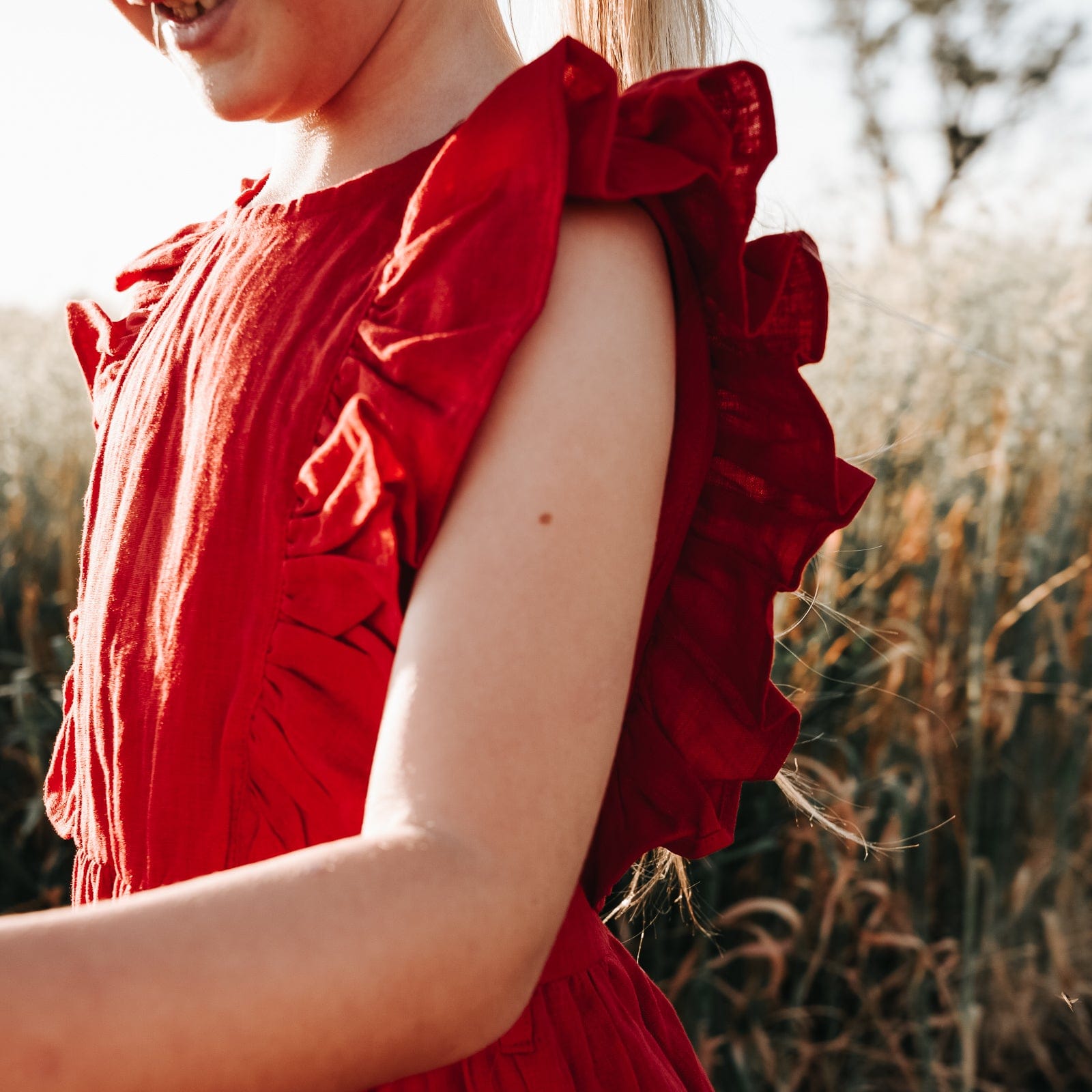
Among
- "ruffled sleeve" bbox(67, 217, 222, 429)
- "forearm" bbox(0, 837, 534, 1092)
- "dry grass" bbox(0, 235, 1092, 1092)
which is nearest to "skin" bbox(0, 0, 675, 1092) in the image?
"forearm" bbox(0, 837, 534, 1092)

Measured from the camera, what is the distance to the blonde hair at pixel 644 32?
0.89 meters

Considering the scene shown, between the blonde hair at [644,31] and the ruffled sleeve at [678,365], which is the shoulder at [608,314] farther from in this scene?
the blonde hair at [644,31]

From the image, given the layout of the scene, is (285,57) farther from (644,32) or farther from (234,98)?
(644,32)

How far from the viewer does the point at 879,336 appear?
274 cm

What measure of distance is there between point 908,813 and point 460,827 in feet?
6.20

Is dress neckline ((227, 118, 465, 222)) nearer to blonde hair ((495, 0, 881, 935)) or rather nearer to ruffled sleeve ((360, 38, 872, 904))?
ruffled sleeve ((360, 38, 872, 904))

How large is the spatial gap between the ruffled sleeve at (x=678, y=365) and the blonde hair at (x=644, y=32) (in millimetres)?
255

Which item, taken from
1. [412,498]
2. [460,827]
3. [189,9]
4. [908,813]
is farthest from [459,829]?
[908,813]

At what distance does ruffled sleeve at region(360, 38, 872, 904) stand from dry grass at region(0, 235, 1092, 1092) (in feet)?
4.07

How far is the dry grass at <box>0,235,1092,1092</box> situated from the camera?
2105 mm

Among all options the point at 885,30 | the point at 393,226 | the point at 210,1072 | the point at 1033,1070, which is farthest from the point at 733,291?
the point at 885,30

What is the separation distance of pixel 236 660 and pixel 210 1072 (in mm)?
230

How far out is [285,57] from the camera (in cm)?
67

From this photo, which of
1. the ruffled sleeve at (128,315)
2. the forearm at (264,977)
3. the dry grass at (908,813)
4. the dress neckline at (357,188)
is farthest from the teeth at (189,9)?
the dry grass at (908,813)
